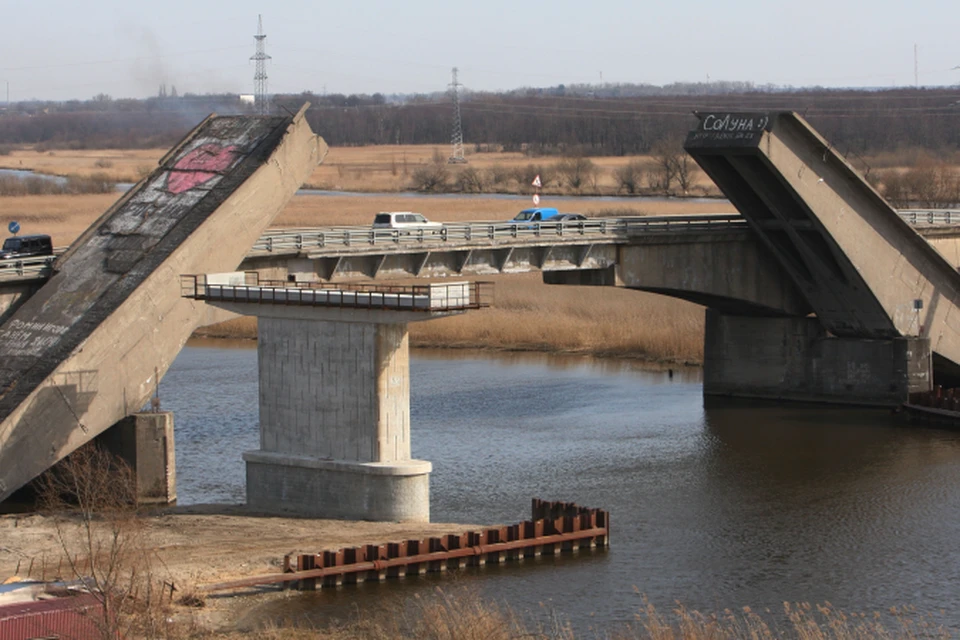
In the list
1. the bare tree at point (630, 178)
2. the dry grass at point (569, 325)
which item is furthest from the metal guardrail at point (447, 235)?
the bare tree at point (630, 178)

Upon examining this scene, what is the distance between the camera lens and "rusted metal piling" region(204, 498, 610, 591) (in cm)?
3450

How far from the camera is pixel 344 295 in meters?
41.0

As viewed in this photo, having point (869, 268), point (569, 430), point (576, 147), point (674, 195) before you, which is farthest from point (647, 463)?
point (576, 147)

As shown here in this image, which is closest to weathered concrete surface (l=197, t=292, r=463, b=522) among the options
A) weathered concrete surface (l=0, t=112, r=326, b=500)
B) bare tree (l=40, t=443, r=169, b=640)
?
weathered concrete surface (l=0, t=112, r=326, b=500)

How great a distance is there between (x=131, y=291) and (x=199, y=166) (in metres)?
7.20

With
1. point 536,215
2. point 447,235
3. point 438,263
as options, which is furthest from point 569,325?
point 447,235

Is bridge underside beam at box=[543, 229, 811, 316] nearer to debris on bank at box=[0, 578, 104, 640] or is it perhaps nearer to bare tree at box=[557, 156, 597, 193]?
debris on bank at box=[0, 578, 104, 640]

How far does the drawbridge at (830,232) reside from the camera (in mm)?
54250

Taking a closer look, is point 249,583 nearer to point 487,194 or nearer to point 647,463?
point 647,463

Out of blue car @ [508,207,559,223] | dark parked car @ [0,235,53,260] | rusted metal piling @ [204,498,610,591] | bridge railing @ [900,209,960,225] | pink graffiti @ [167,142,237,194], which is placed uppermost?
pink graffiti @ [167,142,237,194]

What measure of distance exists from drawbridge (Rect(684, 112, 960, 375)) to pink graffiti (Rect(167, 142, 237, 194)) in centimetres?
1587

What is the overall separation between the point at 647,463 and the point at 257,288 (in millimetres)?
14037

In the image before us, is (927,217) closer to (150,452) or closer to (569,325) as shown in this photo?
(569,325)

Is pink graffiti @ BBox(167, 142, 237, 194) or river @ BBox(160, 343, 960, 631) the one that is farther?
pink graffiti @ BBox(167, 142, 237, 194)
